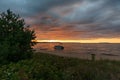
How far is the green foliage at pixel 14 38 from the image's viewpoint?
13609 millimetres

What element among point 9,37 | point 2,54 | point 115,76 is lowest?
point 115,76

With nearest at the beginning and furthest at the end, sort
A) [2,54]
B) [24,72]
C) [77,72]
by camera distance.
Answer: [24,72]
[77,72]
[2,54]

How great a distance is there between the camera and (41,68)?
32.1ft

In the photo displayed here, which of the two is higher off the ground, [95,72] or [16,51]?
[16,51]

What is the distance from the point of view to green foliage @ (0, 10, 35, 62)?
13.6 m

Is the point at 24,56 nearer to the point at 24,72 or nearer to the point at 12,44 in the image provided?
the point at 12,44

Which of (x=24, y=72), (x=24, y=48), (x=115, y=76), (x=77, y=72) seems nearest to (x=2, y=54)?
(x=24, y=48)

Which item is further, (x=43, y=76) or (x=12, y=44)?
(x=12, y=44)

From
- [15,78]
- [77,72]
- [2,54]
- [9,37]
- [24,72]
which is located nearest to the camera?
[15,78]

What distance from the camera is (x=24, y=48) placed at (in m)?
14.8

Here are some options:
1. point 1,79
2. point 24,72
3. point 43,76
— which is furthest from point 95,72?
point 1,79

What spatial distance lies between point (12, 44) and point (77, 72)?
5.82 meters

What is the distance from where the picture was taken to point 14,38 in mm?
14320

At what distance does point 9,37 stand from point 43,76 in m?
5.59
